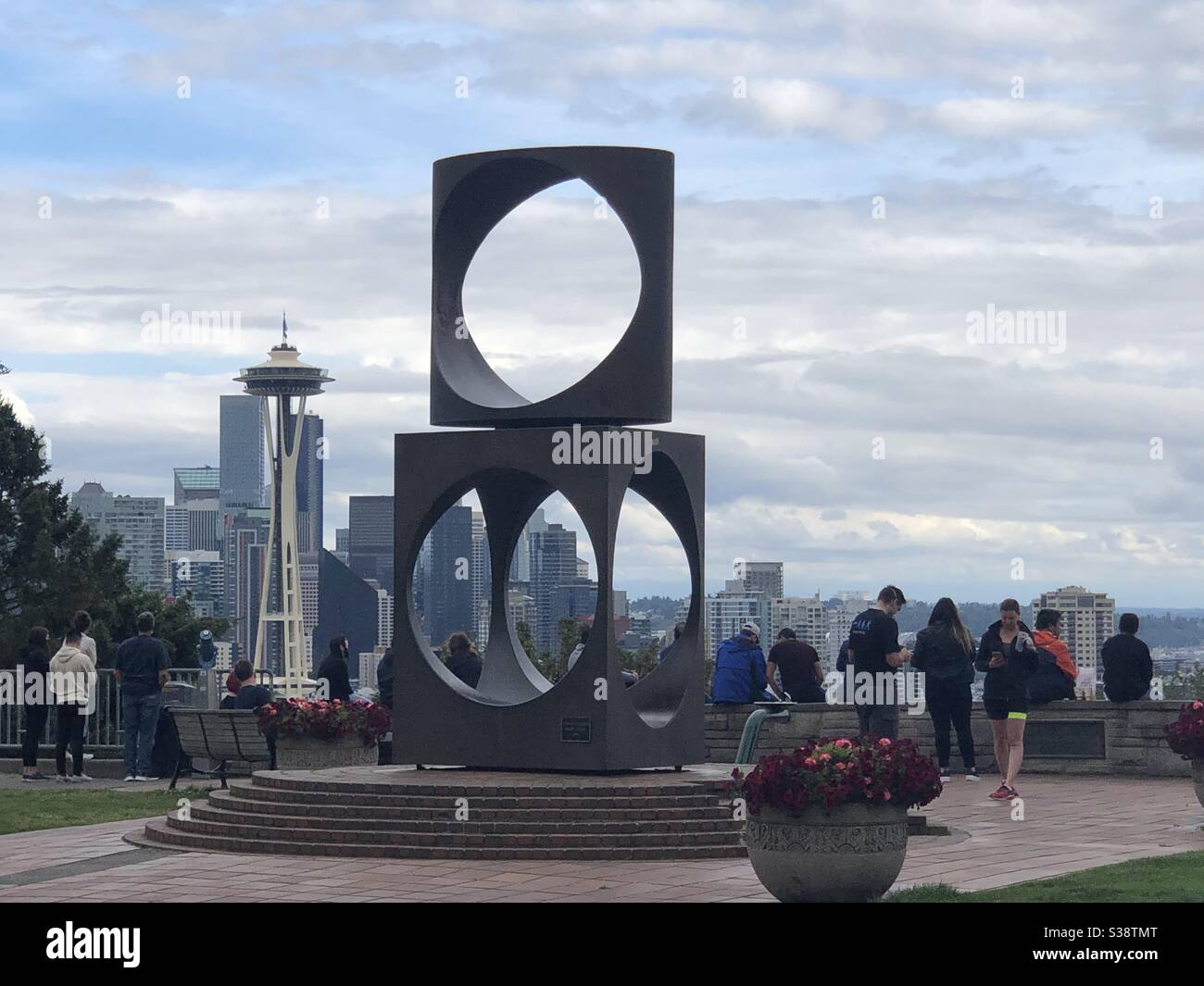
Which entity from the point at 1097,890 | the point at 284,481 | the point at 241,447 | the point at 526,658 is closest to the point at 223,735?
the point at 526,658

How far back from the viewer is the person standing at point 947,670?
17.5m

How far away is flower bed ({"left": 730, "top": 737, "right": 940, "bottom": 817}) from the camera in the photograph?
33.9ft

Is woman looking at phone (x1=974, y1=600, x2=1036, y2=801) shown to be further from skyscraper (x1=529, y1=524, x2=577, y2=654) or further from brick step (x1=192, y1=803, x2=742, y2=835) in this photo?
skyscraper (x1=529, y1=524, x2=577, y2=654)

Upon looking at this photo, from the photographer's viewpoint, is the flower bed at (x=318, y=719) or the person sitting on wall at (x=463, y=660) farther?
the person sitting on wall at (x=463, y=660)

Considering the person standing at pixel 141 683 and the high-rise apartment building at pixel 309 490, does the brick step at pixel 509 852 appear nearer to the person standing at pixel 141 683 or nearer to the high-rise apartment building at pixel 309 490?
the person standing at pixel 141 683

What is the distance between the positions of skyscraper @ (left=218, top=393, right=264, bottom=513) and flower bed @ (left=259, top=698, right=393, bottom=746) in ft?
499

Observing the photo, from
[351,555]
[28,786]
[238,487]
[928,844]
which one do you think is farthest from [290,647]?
[928,844]

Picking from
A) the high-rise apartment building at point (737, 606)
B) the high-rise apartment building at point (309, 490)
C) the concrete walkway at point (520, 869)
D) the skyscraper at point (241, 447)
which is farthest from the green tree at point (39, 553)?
the skyscraper at point (241, 447)

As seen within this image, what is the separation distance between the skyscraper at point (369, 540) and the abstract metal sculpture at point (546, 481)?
3651cm

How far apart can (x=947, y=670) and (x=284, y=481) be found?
8690cm

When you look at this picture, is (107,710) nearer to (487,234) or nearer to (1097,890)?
(487,234)
